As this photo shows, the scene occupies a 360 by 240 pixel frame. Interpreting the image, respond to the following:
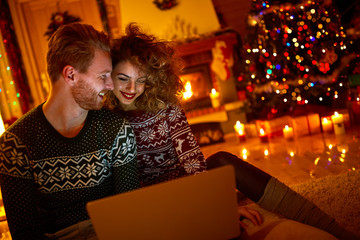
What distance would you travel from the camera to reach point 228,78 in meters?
4.13

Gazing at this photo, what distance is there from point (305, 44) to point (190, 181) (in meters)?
2.77

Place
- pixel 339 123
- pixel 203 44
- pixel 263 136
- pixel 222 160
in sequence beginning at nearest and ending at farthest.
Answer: pixel 222 160 → pixel 339 123 → pixel 263 136 → pixel 203 44

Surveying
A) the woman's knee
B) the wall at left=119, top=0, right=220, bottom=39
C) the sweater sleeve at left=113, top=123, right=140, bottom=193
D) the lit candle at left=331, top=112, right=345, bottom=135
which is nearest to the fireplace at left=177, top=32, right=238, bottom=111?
the wall at left=119, top=0, right=220, bottom=39

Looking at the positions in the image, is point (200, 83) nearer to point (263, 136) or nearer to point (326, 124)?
point (263, 136)

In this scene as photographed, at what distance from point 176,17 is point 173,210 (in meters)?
3.55

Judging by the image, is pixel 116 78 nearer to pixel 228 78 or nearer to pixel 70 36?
pixel 70 36

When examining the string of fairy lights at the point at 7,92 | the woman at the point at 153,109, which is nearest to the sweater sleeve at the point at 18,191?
the woman at the point at 153,109

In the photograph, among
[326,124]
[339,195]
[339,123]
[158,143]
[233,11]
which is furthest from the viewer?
[233,11]

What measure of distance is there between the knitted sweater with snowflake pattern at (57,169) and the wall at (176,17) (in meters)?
2.94

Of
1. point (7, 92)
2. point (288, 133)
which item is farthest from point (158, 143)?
point (7, 92)

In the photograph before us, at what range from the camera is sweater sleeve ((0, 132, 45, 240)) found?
113 cm

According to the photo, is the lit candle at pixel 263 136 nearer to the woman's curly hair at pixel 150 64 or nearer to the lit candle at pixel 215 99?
the lit candle at pixel 215 99

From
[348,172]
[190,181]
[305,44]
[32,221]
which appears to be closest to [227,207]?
[190,181]

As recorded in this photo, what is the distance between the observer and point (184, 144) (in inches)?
59.7
